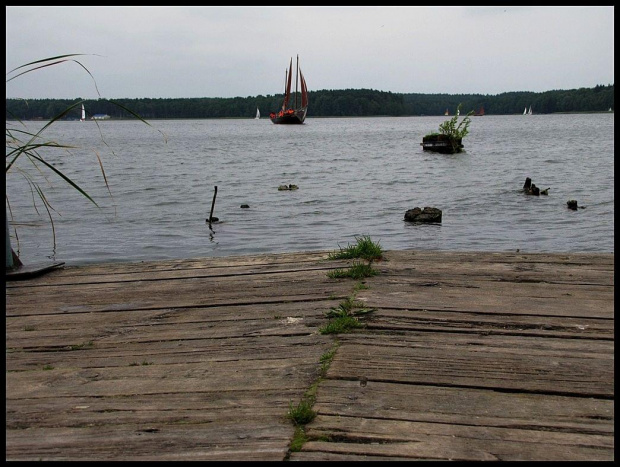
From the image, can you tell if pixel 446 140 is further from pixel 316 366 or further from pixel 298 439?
pixel 298 439

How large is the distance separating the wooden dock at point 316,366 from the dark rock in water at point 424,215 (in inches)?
385

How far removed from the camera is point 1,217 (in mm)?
3992

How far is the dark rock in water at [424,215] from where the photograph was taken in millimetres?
14336

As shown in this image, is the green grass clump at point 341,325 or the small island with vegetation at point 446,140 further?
the small island with vegetation at point 446,140

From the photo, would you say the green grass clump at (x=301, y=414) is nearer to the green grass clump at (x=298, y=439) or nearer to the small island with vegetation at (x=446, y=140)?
the green grass clump at (x=298, y=439)

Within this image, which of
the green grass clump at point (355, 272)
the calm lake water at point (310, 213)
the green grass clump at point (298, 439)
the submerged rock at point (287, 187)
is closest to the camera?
the green grass clump at point (298, 439)

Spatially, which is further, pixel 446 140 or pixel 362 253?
pixel 446 140

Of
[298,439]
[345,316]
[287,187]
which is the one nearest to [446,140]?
[287,187]

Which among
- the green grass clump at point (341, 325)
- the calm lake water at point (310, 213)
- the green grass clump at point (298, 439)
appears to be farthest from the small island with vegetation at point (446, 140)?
the green grass clump at point (298, 439)

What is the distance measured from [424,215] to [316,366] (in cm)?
1199

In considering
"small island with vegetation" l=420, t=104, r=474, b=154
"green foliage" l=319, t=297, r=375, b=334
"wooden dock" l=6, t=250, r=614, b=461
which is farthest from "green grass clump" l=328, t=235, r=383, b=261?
"small island with vegetation" l=420, t=104, r=474, b=154

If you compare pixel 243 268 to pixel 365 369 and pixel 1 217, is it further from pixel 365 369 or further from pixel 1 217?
pixel 365 369

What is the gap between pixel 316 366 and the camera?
2.69 m

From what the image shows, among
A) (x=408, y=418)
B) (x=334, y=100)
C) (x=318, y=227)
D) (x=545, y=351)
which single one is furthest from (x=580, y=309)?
(x=334, y=100)
